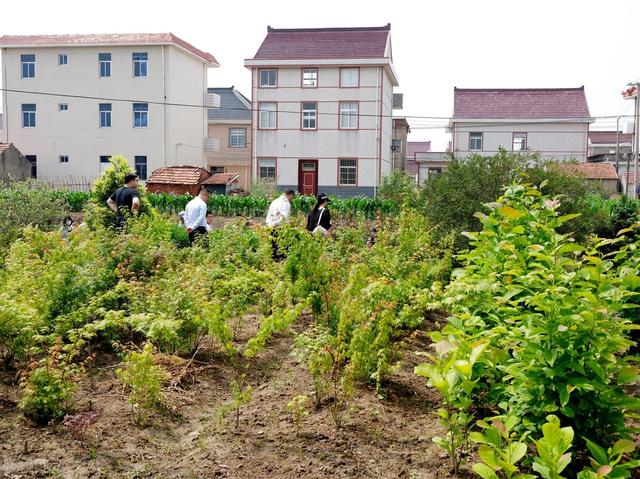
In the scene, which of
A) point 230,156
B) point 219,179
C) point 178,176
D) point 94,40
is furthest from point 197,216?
point 230,156

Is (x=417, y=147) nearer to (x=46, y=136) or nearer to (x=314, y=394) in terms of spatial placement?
(x=46, y=136)

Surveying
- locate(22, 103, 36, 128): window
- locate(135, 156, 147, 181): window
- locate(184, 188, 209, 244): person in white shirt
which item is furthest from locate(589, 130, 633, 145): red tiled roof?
locate(184, 188, 209, 244): person in white shirt

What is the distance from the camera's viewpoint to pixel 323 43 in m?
41.7

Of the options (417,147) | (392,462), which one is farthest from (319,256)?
(417,147)

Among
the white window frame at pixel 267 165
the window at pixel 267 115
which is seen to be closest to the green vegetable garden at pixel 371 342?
the white window frame at pixel 267 165

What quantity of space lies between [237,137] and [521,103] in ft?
62.2

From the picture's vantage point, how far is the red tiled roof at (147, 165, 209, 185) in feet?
113

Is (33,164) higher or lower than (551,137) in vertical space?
lower

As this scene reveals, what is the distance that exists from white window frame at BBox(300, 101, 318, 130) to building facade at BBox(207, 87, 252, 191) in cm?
655

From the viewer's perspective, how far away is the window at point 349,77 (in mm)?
41281

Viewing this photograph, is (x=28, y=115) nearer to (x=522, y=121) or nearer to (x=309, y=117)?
(x=309, y=117)

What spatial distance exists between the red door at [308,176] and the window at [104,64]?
37.8ft

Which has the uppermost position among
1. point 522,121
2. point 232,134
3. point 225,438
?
point 522,121

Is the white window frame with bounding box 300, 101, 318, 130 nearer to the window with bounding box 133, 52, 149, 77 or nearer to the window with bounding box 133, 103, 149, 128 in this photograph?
the window with bounding box 133, 103, 149, 128
